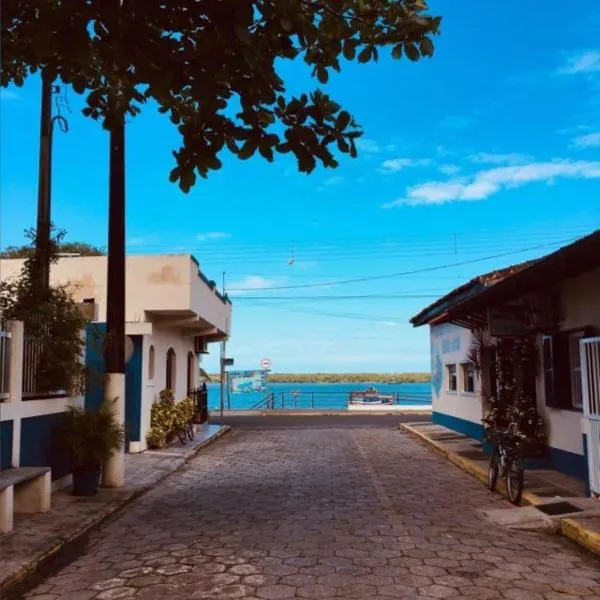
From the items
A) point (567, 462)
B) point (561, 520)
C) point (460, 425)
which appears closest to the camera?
point (561, 520)

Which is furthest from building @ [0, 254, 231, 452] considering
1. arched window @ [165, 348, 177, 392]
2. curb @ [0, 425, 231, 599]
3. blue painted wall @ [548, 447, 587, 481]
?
blue painted wall @ [548, 447, 587, 481]

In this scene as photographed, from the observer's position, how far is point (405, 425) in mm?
22062

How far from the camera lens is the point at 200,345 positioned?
76.2 feet

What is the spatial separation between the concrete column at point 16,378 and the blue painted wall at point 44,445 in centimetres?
24

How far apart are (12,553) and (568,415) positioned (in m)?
8.17

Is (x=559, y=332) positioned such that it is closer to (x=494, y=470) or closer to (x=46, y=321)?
(x=494, y=470)

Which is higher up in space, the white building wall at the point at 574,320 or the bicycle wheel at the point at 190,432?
the white building wall at the point at 574,320

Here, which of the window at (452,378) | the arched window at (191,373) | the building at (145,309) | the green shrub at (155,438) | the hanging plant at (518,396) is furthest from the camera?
the arched window at (191,373)

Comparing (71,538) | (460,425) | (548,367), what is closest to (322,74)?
(71,538)

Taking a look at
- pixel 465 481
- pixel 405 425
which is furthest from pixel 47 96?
pixel 405 425

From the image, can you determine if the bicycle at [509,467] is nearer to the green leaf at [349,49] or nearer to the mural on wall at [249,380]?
the green leaf at [349,49]

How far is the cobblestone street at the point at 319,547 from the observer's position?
203 inches

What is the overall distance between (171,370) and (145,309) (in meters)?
3.62

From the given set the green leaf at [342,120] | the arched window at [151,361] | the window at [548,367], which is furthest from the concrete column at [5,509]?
the arched window at [151,361]
